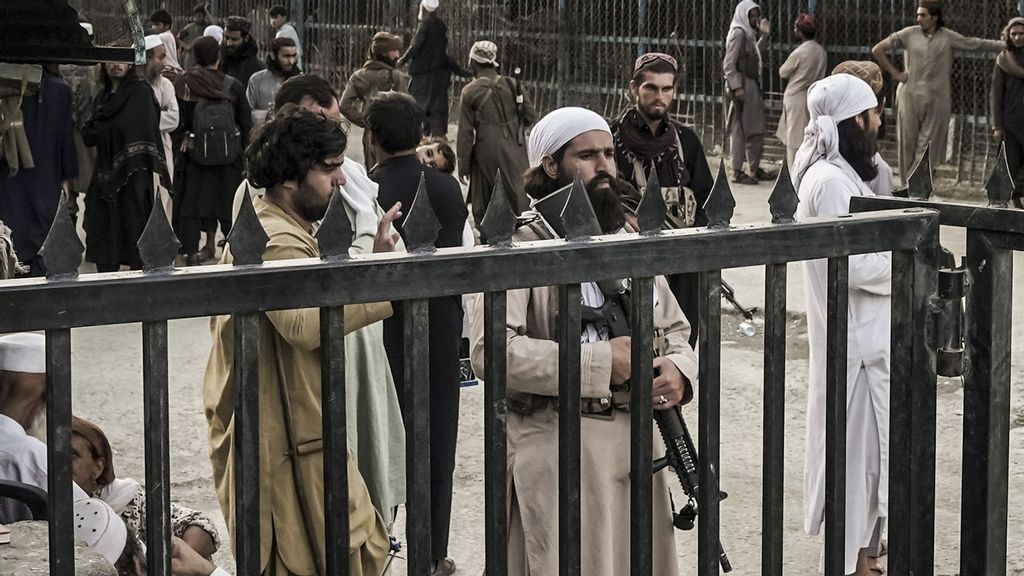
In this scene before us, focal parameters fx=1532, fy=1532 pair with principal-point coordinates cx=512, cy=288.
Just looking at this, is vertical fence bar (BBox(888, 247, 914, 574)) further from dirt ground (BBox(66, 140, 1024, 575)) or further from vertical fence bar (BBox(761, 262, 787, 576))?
dirt ground (BBox(66, 140, 1024, 575))

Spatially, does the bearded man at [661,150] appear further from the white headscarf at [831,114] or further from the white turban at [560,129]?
the white turban at [560,129]

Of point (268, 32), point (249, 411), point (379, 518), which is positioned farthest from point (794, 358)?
point (268, 32)

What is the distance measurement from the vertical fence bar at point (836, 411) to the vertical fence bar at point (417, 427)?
75cm

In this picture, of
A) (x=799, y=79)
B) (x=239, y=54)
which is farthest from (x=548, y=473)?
(x=799, y=79)

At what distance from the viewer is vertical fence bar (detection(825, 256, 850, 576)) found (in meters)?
2.61

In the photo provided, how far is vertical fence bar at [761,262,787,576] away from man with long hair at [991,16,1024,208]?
34.0 ft

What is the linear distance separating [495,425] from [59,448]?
0.66 metres

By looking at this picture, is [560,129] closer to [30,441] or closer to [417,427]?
[30,441]

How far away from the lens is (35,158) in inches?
329

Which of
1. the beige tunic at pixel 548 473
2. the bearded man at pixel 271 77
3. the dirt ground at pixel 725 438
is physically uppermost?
the bearded man at pixel 271 77

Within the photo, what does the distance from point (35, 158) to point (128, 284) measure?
6734 mm

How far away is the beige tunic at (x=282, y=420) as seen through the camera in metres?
3.24

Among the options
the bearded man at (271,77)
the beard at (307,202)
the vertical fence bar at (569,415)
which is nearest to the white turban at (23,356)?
the beard at (307,202)

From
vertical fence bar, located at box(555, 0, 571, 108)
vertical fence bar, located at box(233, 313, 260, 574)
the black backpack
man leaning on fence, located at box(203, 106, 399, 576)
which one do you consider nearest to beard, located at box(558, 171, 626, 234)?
man leaning on fence, located at box(203, 106, 399, 576)
